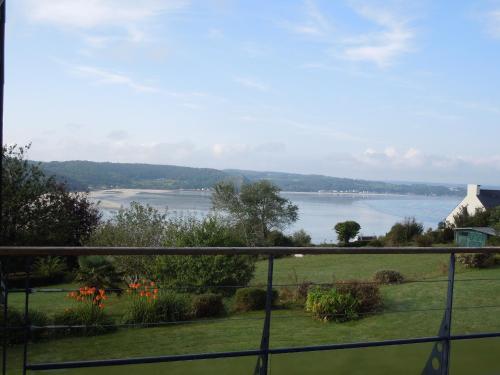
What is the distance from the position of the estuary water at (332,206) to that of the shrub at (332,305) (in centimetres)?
711

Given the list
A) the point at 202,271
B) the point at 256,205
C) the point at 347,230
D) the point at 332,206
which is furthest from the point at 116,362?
the point at 332,206

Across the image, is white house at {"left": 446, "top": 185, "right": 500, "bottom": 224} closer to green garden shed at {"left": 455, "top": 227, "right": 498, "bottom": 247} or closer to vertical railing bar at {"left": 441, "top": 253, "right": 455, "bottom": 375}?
green garden shed at {"left": 455, "top": 227, "right": 498, "bottom": 247}

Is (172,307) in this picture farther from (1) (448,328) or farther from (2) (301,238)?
(2) (301,238)

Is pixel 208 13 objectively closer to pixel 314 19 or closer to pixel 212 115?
pixel 314 19

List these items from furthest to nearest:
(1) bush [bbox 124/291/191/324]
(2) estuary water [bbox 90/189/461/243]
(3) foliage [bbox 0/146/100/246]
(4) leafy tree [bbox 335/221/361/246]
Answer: (4) leafy tree [bbox 335/221/361/246]
(2) estuary water [bbox 90/189/461/243]
(3) foliage [bbox 0/146/100/246]
(1) bush [bbox 124/291/191/324]

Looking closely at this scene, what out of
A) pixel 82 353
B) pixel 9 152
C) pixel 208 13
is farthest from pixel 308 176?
pixel 82 353

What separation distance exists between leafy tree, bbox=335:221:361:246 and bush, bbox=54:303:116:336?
21063 mm

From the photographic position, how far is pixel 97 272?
9.75 m

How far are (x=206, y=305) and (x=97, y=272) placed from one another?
287 cm

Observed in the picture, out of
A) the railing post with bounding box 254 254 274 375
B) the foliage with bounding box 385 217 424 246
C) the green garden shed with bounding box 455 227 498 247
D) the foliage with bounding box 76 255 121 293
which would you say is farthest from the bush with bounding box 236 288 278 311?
the foliage with bounding box 385 217 424 246

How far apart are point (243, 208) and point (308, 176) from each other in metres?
13.9

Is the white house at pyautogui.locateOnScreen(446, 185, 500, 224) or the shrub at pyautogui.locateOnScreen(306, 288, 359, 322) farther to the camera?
the white house at pyautogui.locateOnScreen(446, 185, 500, 224)

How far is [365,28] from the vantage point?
42.7 feet

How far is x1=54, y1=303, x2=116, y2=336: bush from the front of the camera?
5.62 meters
